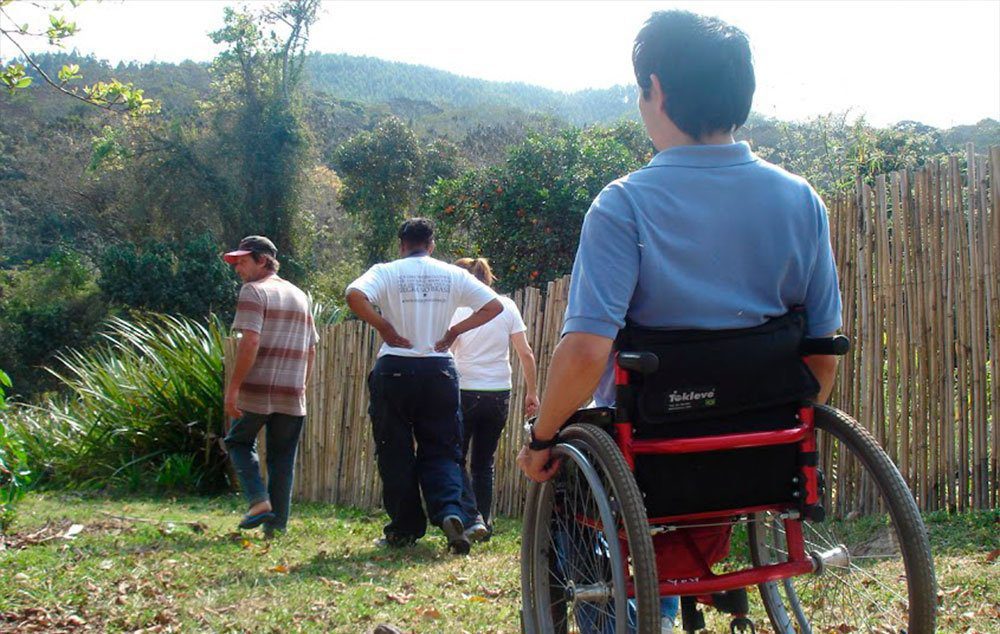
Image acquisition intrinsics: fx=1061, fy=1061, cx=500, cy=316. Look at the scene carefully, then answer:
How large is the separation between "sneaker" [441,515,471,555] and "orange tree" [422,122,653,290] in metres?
9.23

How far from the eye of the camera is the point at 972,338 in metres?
5.13

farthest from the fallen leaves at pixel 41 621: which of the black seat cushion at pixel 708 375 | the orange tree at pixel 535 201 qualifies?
the orange tree at pixel 535 201

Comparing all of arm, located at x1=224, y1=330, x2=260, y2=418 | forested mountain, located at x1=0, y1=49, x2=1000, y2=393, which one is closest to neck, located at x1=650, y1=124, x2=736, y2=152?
arm, located at x1=224, y1=330, x2=260, y2=418

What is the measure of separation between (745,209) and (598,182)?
13.0 metres

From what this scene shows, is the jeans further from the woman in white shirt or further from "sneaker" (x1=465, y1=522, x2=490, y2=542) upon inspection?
"sneaker" (x1=465, y1=522, x2=490, y2=542)

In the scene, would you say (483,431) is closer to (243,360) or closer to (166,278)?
(243,360)

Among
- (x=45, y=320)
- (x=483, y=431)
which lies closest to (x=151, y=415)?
(x=483, y=431)

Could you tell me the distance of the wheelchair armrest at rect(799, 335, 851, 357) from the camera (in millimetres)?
2486

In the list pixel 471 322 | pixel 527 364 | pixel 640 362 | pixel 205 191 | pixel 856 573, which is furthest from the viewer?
pixel 205 191

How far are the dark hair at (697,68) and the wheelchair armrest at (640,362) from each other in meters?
0.59

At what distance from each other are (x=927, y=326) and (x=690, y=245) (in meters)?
3.35

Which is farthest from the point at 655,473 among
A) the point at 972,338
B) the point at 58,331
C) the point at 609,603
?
the point at 58,331

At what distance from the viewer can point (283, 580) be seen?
5008 mm

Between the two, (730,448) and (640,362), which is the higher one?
(640,362)
